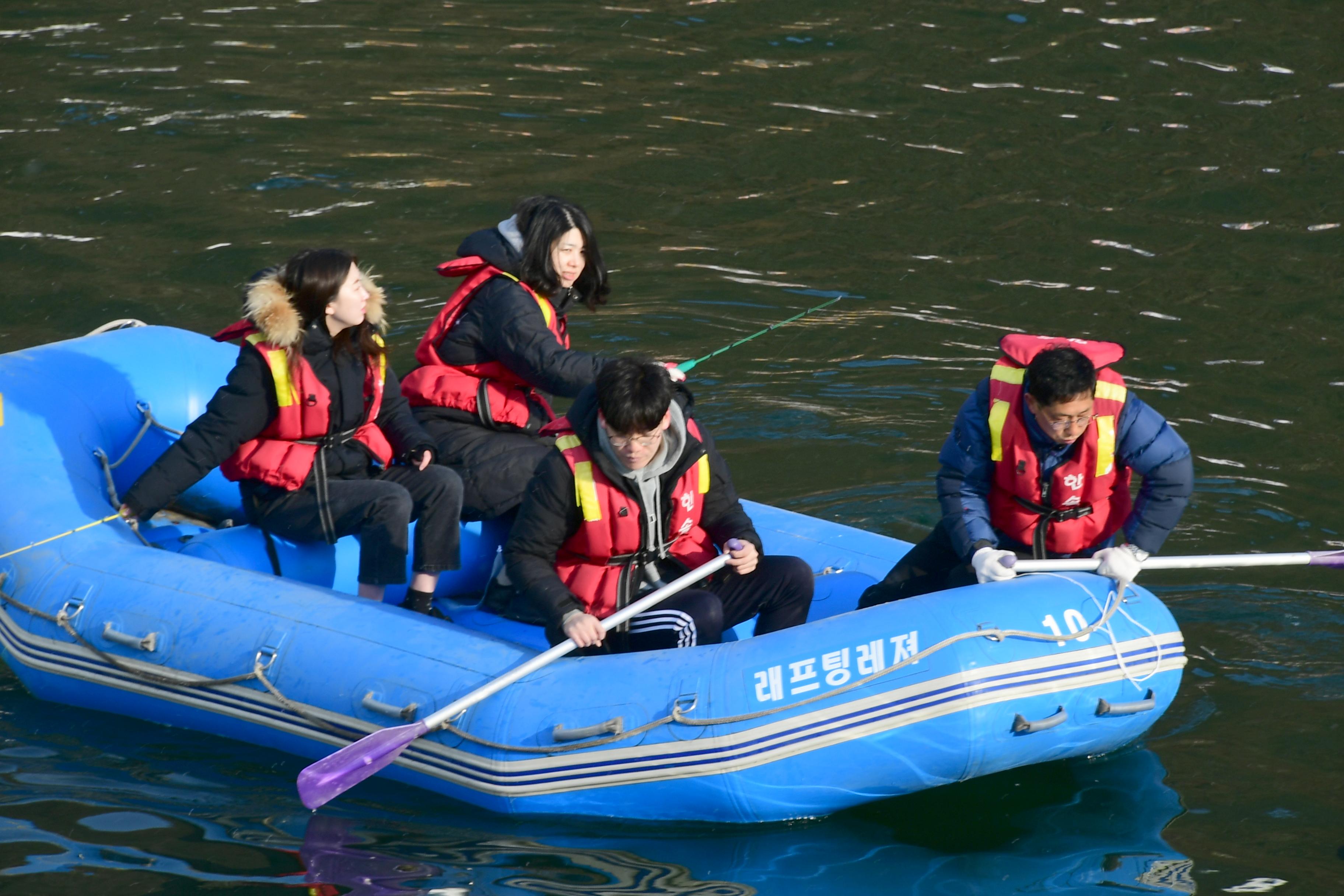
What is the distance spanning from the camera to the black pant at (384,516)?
162 inches

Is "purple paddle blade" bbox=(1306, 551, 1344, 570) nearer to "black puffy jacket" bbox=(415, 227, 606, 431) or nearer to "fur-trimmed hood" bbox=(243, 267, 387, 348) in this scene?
"black puffy jacket" bbox=(415, 227, 606, 431)

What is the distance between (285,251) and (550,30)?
342 cm

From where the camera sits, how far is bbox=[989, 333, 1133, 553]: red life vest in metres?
3.68

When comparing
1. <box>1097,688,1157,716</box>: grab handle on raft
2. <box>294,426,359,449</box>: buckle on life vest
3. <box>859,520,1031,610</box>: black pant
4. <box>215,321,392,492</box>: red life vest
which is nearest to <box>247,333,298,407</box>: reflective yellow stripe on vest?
<box>215,321,392,492</box>: red life vest

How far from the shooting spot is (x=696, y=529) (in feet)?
12.8

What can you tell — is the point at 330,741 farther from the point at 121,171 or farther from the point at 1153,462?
the point at 121,171

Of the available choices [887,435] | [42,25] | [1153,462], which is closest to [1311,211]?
[887,435]

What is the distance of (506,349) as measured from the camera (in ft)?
14.2

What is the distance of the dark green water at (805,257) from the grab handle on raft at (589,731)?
26cm

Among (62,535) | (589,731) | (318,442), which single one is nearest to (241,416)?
(318,442)

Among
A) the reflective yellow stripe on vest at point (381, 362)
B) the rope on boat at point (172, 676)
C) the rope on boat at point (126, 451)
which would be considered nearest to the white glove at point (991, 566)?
the rope on boat at point (172, 676)

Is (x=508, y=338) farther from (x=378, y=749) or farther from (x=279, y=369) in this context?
(x=378, y=749)

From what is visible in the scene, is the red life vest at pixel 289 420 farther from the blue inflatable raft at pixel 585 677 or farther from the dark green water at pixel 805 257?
the dark green water at pixel 805 257

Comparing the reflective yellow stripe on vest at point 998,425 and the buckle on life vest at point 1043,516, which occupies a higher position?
the reflective yellow stripe on vest at point 998,425
